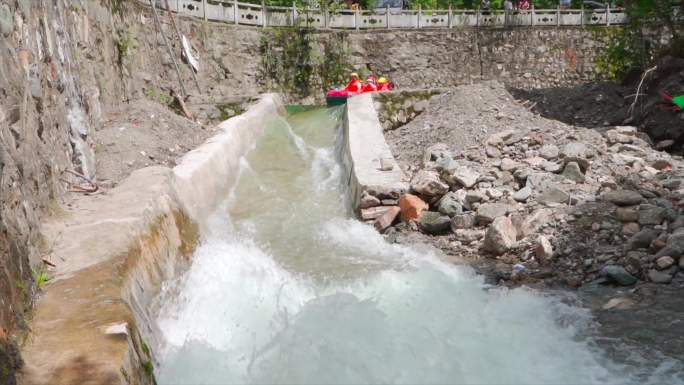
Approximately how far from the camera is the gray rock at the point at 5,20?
4617mm

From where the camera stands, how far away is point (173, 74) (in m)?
14.9

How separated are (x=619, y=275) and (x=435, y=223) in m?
2.20

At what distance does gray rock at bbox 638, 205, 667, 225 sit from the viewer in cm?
572

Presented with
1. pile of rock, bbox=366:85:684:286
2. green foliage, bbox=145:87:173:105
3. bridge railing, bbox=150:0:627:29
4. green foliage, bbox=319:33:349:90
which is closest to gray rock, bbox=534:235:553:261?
pile of rock, bbox=366:85:684:286

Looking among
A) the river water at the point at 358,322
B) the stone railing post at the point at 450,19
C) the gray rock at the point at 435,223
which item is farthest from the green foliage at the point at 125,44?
the stone railing post at the point at 450,19

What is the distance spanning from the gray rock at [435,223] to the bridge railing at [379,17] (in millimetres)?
13848

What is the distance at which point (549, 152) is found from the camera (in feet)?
25.5

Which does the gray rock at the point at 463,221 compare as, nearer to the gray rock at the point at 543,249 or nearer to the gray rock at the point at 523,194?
the gray rock at the point at 523,194

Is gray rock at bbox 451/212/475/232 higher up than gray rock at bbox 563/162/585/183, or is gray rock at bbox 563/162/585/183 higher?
gray rock at bbox 563/162/585/183

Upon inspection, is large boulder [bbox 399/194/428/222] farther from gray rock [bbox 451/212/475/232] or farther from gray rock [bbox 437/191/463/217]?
gray rock [bbox 451/212/475/232]

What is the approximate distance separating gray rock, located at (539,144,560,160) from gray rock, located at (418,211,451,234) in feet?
5.97

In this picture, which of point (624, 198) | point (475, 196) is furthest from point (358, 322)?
point (624, 198)

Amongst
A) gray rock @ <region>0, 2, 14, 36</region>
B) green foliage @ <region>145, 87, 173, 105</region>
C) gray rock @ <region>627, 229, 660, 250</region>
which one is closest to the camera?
gray rock @ <region>0, 2, 14, 36</region>

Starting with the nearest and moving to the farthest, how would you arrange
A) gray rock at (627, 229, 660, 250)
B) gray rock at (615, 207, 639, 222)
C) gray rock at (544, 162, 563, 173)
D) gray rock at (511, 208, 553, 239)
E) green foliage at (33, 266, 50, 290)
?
1. green foliage at (33, 266, 50, 290)
2. gray rock at (627, 229, 660, 250)
3. gray rock at (615, 207, 639, 222)
4. gray rock at (511, 208, 553, 239)
5. gray rock at (544, 162, 563, 173)
